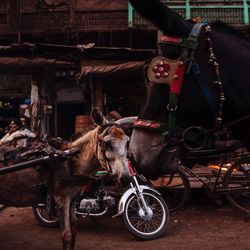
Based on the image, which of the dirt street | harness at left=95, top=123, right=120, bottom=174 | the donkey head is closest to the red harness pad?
the donkey head

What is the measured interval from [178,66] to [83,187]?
12.4 feet

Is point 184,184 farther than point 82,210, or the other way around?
point 184,184

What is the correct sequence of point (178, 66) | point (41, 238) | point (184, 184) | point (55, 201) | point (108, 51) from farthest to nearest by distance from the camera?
point (108, 51)
point (184, 184)
point (41, 238)
point (55, 201)
point (178, 66)

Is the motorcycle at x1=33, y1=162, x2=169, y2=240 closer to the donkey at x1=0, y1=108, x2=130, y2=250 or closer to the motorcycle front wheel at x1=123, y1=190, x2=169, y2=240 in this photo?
the motorcycle front wheel at x1=123, y1=190, x2=169, y2=240

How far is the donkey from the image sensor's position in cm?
508

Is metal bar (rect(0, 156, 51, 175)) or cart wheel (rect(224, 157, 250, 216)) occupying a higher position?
metal bar (rect(0, 156, 51, 175))

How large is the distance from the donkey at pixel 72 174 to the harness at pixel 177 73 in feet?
10.2

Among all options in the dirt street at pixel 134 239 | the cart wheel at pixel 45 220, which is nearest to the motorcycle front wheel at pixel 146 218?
the dirt street at pixel 134 239

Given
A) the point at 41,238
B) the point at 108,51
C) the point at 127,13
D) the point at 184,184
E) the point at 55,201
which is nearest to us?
the point at 55,201

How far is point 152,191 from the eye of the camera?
6.71m

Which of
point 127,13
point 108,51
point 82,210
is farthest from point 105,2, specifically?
point 82,210

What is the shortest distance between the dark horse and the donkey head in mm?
3011

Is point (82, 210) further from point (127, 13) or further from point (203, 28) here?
point (127, 13)

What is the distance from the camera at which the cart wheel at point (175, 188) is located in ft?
25.8
